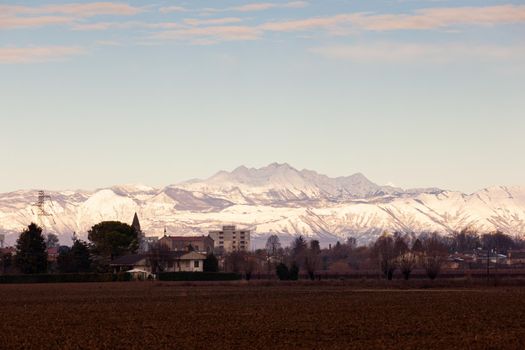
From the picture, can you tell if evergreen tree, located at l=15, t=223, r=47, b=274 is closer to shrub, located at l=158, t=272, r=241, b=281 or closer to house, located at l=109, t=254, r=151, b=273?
shrub, located at l=158, t=272, r=241, b=281

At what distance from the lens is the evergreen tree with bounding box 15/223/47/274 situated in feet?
548

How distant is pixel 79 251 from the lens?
178 meters

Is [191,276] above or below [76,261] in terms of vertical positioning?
below

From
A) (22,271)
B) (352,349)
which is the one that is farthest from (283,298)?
(22,271)

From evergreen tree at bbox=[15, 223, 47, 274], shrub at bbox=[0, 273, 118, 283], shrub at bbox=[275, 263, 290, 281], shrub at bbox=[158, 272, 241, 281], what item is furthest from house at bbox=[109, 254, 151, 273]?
shrub at bbox=[0, 273, 118, 283]

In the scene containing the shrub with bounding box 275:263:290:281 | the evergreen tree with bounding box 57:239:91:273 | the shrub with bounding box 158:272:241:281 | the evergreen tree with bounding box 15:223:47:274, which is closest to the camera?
the shrub with bounding box 158:272:241:281

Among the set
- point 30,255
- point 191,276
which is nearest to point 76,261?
point 30,255

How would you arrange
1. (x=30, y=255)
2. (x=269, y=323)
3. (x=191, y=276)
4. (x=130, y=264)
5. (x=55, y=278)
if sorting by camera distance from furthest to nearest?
1. (x=130, y=264)
2. (x=30, y=255)
3. (x=191, y=276)
4. (x=55, y=278)
5. (x=269, y=323)

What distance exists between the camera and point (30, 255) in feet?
552

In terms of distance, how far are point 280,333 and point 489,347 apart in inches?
447

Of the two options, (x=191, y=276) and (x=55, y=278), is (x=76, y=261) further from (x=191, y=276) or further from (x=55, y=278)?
(x=191, y=276)

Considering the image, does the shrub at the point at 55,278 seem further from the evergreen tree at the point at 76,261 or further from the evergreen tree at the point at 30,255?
the evergreen tree at the point at 76,261

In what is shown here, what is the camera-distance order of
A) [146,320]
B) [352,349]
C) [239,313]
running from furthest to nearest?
1. [239,313]
2. [146,320]
3. [352,349]

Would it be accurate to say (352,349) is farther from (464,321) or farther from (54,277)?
(54,277)
